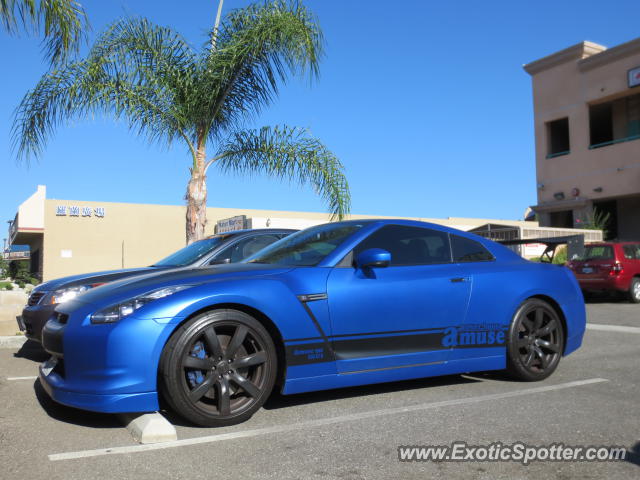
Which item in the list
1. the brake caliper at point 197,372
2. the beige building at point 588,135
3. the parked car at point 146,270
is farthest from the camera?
the beige building at point 588,135

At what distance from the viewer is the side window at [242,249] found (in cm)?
711

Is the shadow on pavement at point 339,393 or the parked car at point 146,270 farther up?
the parked car at point 146,270

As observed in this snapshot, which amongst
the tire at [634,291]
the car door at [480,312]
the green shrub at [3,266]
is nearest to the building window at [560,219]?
the tire at [634,291]

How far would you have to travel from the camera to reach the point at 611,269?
14.6m

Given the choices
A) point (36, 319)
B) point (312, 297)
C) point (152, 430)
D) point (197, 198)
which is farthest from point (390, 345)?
point (197, 198)

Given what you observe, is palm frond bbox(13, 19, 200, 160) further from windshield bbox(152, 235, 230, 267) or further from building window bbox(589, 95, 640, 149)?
building window bbox(589, 95, 640, 149)

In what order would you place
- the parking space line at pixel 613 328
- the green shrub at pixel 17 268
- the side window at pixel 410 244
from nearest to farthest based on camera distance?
the side window at pixel 410 244 → the parking space line at pixel 613 328 → the green shrub at pixel 17 268

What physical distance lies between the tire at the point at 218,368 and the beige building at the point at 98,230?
28294mm

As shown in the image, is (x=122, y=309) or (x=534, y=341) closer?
(x=122, y=309)

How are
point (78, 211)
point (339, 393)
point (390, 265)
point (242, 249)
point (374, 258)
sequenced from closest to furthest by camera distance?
point (374, 258)
point (390, 265)
point (339, 393)
point (242, 249)
point (78, 211)

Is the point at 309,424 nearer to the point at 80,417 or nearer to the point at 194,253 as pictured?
the point at 80,417

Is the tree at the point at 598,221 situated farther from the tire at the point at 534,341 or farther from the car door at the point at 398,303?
the car door at the point at 398,303

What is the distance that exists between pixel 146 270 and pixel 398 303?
142 inches

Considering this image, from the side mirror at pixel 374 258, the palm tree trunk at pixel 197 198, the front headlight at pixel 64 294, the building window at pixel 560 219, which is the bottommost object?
the front headlight at pixel 64 294
